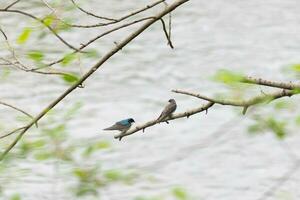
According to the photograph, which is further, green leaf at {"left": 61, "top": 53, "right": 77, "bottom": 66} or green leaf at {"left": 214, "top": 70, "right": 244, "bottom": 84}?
green leaf at {"left": 61, "top": 53, "right": 77, "bottom": 66}

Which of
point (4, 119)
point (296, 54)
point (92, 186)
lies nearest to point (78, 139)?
point (4, 119)

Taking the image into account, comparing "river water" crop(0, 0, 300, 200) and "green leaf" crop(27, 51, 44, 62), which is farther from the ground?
"green leaf" crop(27, 51, 44, 62)

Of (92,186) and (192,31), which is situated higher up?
Result: (92,186)

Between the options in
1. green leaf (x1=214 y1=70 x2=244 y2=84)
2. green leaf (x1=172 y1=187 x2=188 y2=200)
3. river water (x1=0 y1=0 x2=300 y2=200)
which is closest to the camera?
green leaf (x1=214 y1=70 x2=244 y2=84)

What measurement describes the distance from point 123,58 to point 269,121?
189 inches

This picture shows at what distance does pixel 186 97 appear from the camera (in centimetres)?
550

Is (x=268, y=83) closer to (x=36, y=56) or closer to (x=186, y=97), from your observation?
(x=36, y=56)

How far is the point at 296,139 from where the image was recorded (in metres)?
4.92

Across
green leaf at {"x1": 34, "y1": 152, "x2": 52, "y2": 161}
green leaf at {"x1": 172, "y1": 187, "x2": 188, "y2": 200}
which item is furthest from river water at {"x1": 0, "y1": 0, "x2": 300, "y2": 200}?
green leaf at {"x1": 172, "y1": 187, "x2": 188, "y2": 200}

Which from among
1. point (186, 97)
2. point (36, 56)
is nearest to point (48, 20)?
point (36, 56)

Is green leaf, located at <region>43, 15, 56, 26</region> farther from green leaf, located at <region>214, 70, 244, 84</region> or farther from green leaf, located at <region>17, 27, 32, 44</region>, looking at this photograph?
green leaf, located at <region>214, 70, 244, 84</region>

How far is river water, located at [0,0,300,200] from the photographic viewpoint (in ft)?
14.7

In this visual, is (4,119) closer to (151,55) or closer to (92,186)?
(151,55)

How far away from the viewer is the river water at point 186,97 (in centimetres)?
449
